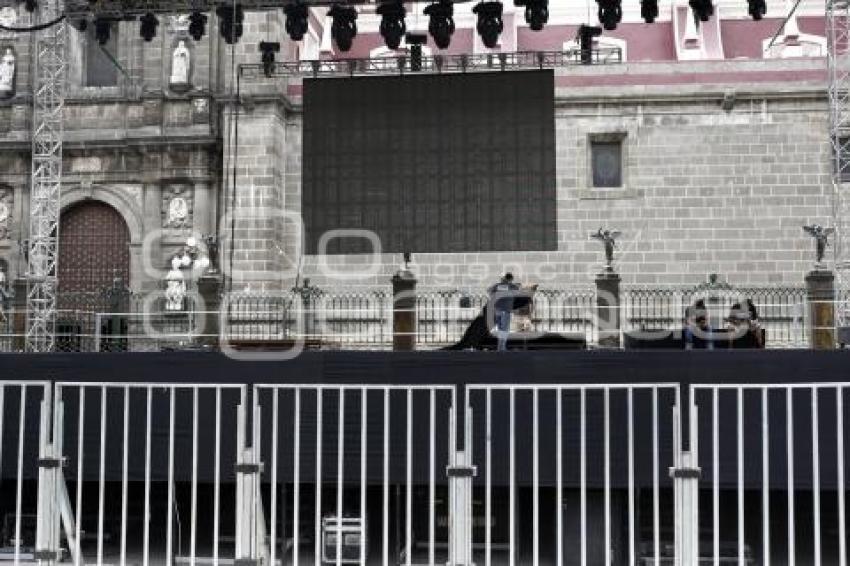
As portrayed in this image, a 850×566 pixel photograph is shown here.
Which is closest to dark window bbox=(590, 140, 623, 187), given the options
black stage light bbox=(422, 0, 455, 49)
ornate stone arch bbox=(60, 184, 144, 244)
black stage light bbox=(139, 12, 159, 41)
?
black stage light bbox=(422, 0, 455, 49)

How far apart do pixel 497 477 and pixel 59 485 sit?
4012 millimetres

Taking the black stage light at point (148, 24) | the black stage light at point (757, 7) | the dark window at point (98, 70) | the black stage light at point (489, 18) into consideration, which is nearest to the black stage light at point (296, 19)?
the black stage light at point (148, 24)

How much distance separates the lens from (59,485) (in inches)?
278

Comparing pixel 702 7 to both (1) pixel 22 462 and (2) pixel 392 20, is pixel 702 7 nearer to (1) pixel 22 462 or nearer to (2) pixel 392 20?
(2) pixel 392 20

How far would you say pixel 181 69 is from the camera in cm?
2303

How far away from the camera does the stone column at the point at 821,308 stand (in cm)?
1612

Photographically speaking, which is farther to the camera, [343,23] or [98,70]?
[98,70]

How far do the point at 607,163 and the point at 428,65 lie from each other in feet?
15.4

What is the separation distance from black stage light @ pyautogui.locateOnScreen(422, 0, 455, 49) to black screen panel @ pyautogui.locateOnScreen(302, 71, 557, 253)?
450cm

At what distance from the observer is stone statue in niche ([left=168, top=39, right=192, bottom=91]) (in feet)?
75.4

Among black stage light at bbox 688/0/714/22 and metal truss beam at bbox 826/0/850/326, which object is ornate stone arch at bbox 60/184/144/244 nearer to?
black stage light at bbox 688/0/714/22

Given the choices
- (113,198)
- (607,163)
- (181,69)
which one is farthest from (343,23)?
(113,198)

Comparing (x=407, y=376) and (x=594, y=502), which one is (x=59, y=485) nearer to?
(x=407, y=376)

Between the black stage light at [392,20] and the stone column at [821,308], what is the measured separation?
8.35 meters
